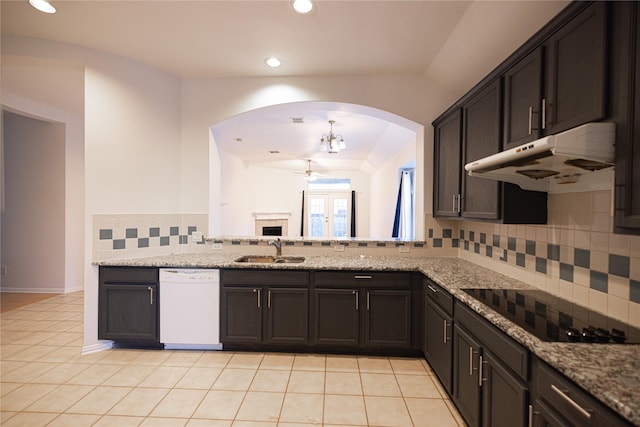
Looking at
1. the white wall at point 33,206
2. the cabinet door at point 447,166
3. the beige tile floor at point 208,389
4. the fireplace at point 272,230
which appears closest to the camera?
the beige tile floor at point 208,389

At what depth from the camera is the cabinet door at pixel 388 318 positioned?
264 cm

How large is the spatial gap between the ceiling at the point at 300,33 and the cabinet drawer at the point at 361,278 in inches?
74.2

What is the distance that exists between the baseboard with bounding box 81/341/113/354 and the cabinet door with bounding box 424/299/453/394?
305 cm

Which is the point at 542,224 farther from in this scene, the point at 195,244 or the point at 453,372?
the point at 195,244

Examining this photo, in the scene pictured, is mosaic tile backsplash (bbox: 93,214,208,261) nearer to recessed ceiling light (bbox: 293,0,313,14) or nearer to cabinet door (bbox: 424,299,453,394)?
recessed ceiling light (bbox: 293,0,313,14)

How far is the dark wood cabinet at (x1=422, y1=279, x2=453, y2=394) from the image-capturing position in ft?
6.64

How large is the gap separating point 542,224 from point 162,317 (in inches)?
130

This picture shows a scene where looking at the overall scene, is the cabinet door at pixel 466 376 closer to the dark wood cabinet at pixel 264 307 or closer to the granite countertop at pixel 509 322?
the granite countertop at pixel 509 322

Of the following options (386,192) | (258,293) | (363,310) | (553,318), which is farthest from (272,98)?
(386,192)

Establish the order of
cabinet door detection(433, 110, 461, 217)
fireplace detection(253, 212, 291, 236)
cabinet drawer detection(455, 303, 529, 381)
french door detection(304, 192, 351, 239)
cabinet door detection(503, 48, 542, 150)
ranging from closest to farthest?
Result: cabinet drawer detection(455, 303, 529, 381) → cabinet door detection(503, 48, 542, 150) → cabinet door detection(433, 110, 461, 217) → fireplace detection(253, 212, 291, 236) → french door detection(304, 192, 351, 239)

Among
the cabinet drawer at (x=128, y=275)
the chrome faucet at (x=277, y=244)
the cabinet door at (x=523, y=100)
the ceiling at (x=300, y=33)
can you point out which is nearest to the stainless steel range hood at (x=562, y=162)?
the cabinet door at (x=523, y=100)

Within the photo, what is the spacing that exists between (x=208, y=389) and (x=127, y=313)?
4.02ft

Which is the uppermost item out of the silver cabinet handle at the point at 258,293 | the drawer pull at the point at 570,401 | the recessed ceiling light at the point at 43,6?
the recessed ceiling light at the point at 43,6

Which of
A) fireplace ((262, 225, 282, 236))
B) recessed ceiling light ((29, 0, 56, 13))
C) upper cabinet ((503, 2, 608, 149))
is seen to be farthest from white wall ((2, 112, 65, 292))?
upper cabinet ((503, 2, 608, 149))
